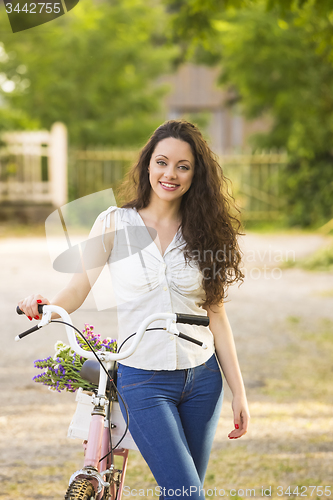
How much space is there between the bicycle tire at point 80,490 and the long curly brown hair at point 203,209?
73 centimetres

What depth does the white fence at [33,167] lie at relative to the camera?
14969 millimetres

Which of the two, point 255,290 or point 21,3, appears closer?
point 21,3

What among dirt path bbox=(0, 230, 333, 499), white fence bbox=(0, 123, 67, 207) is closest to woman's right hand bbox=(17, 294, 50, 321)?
dirt path bbox=(0, 230, 333, 499)

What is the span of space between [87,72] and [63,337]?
1370 cm

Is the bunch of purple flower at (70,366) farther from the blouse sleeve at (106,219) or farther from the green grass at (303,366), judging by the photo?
the green grass at (303,366)

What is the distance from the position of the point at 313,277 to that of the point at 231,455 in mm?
6342

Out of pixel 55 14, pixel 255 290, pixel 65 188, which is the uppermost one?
pixel 55 14

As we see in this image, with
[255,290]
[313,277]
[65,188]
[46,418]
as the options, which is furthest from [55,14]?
[65,188]

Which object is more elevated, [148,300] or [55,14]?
[55,14]

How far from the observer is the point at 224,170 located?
1499 centimetres

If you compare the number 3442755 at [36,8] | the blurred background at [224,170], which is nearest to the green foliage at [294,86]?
the blurred background at [224,170]

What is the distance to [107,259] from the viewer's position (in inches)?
86.0

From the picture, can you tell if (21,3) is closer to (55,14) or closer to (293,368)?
(55,14)

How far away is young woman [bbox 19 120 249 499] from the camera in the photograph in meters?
2.04
